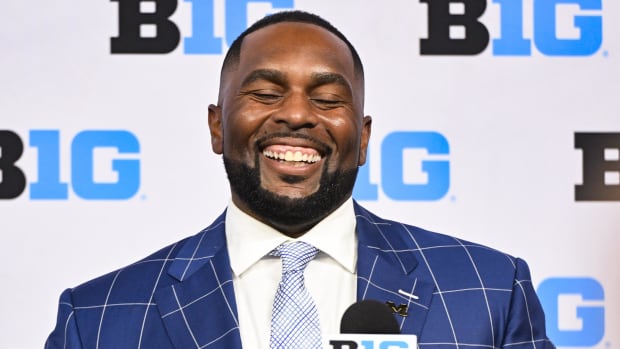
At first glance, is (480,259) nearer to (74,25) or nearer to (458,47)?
(458,47)

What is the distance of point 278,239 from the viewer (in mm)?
1811

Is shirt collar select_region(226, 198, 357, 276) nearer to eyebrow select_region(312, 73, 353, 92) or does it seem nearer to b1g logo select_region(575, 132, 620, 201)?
eyebrow select_region(312, 73, 353, 92)

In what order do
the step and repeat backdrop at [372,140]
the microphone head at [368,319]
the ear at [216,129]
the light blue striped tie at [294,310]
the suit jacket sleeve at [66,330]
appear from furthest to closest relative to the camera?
the step and repeat backdrop at [372,140]
the ear at [216,129]
the suit jacket sleeve at [66,330]
the light blue striped tie at [294,310]
the microphone head at [368,319]

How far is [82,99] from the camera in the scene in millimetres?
2732

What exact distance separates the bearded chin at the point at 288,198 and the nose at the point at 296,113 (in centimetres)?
10

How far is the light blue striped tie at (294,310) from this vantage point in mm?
1661

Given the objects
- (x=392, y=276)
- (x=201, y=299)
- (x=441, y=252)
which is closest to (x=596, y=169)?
(x=441, y=252)

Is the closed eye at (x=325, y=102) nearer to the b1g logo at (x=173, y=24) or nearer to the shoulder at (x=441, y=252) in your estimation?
the shoulder at (x=441, y=252)

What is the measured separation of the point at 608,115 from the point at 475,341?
4.23ft

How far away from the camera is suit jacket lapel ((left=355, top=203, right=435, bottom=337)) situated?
1730 millimetres

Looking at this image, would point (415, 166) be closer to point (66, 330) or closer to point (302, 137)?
point (302, 137)

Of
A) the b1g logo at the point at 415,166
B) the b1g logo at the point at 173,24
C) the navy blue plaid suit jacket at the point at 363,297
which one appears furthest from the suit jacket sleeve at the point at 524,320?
the b1g logo at the point at 173,24

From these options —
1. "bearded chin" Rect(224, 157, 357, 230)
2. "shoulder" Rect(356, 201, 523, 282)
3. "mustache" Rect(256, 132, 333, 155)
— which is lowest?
"shoulder" Rect(356, 201, 523, 282)

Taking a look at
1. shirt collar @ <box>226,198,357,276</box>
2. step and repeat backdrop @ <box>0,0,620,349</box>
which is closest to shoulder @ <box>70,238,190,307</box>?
shirt collar @ <box>226,198,357,276</box>
